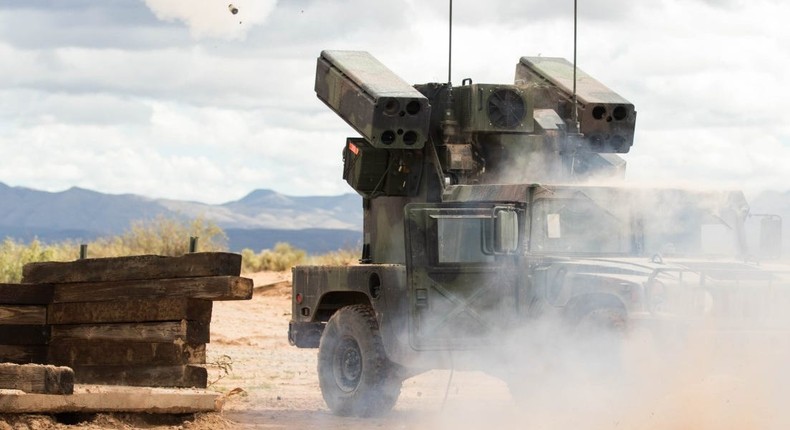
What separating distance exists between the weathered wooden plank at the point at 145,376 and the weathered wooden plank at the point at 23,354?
1.45ft

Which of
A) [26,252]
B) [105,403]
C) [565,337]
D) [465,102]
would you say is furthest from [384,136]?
[26,252]

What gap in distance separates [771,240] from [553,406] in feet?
8.21

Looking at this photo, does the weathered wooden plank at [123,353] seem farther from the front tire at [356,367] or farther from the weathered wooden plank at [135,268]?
the front tire at [356,367]

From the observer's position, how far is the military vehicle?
39.7ft

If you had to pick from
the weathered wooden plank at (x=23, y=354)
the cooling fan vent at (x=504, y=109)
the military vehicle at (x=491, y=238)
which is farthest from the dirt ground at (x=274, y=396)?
the cooling fan vent at (x=504, y=109)

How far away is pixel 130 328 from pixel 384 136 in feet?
12.0

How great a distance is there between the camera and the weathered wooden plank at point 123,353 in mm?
12672

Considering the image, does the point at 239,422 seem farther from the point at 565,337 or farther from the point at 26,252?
the point at 26,252

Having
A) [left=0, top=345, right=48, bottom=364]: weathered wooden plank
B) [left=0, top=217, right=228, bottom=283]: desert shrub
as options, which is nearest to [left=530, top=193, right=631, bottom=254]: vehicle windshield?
[left=0, top=345, right=48, bottom=364]: weathered wooden plank

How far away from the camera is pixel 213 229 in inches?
1845

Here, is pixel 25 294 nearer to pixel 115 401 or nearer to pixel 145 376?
pixel 145 376

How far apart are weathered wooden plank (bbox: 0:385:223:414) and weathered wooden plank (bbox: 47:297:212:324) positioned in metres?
0.70

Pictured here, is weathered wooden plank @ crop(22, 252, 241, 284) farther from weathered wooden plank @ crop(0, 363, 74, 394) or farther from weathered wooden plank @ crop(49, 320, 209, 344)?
weathered wooden plank @ crop(0, 363, 74, 394)

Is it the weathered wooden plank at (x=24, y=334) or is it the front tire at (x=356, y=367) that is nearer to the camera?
the weathered wooden plank at (x=24, y=334)
